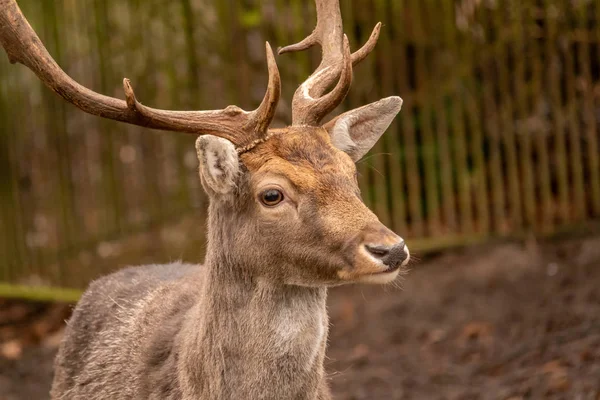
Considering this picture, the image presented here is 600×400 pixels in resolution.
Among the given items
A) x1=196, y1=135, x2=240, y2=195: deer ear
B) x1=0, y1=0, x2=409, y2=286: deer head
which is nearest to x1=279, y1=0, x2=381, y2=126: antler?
x1=0, y1=0, x2=409, y2=286: deer head

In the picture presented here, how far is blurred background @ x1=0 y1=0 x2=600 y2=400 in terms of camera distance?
8891 millimetres

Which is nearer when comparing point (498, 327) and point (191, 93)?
point (498, 327)

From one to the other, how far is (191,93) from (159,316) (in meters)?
5.47

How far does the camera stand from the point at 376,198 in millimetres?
Result: 10203

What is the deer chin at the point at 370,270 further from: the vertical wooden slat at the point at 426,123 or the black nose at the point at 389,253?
the vertical wooden slat at the point at 426,123

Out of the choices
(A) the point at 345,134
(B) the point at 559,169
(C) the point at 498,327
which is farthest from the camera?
(B) the point at 559,169

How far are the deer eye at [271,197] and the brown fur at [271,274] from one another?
3 cm

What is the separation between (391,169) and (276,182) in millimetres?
5547

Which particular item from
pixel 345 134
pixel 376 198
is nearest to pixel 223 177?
pixel 345 134

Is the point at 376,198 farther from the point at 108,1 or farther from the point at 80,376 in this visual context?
Answer: the point at 80,376

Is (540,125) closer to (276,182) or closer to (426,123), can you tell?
(426,123)

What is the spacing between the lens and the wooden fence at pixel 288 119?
963cm

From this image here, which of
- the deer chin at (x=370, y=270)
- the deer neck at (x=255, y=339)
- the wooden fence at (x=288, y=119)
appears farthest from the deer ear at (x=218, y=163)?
the wooden fence at (x=288, y=119)

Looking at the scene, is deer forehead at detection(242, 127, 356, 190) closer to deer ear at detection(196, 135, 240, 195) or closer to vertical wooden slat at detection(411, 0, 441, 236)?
deer ear at detection(196, 135, 240, 195)
